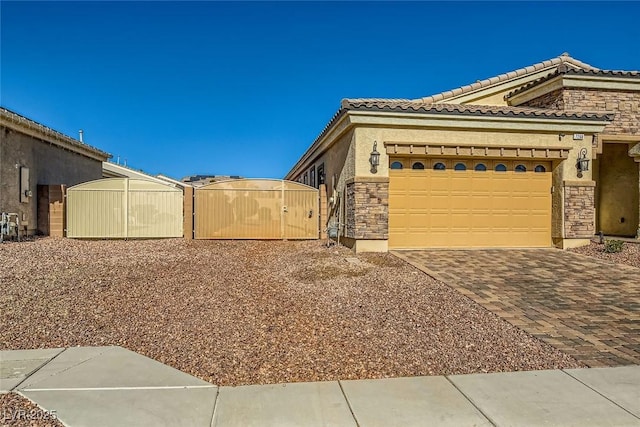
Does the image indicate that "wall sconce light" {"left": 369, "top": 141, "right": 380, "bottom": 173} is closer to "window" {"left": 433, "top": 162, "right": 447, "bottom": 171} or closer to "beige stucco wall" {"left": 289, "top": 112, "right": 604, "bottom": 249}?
"beige stucco wall" {"left": 289, "top": 112, "right": 604, "bottom": 249}

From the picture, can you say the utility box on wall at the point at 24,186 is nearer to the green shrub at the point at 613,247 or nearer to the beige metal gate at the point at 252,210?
the beige metal gate at the point at 252,210

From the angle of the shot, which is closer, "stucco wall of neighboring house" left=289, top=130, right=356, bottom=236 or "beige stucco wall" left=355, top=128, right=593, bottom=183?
"beige stucco wall" left=355, top=128, right=593, bottom=183

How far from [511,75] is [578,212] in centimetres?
699

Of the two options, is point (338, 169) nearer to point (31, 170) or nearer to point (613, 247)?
point (613, 247)

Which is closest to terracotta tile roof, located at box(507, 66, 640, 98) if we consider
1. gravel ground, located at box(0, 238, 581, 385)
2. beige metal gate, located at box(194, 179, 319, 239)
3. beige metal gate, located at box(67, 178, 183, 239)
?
beige metal gate, located at box(194, 179, 319, 239)

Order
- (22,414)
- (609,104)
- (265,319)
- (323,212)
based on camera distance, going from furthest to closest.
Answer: (323,212)
(609,104)
(265,319)
(22,414)

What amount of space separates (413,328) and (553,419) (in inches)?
91.4

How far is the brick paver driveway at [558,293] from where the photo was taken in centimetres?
566

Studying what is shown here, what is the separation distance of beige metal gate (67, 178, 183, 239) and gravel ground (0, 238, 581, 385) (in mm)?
3948

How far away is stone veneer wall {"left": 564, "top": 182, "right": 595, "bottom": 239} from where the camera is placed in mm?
12445

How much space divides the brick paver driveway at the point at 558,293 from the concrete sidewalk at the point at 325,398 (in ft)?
2.68

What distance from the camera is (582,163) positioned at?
12.5 metres

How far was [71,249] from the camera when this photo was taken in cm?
1165

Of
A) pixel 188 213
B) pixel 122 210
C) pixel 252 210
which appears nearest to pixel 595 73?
pixel 252 210
